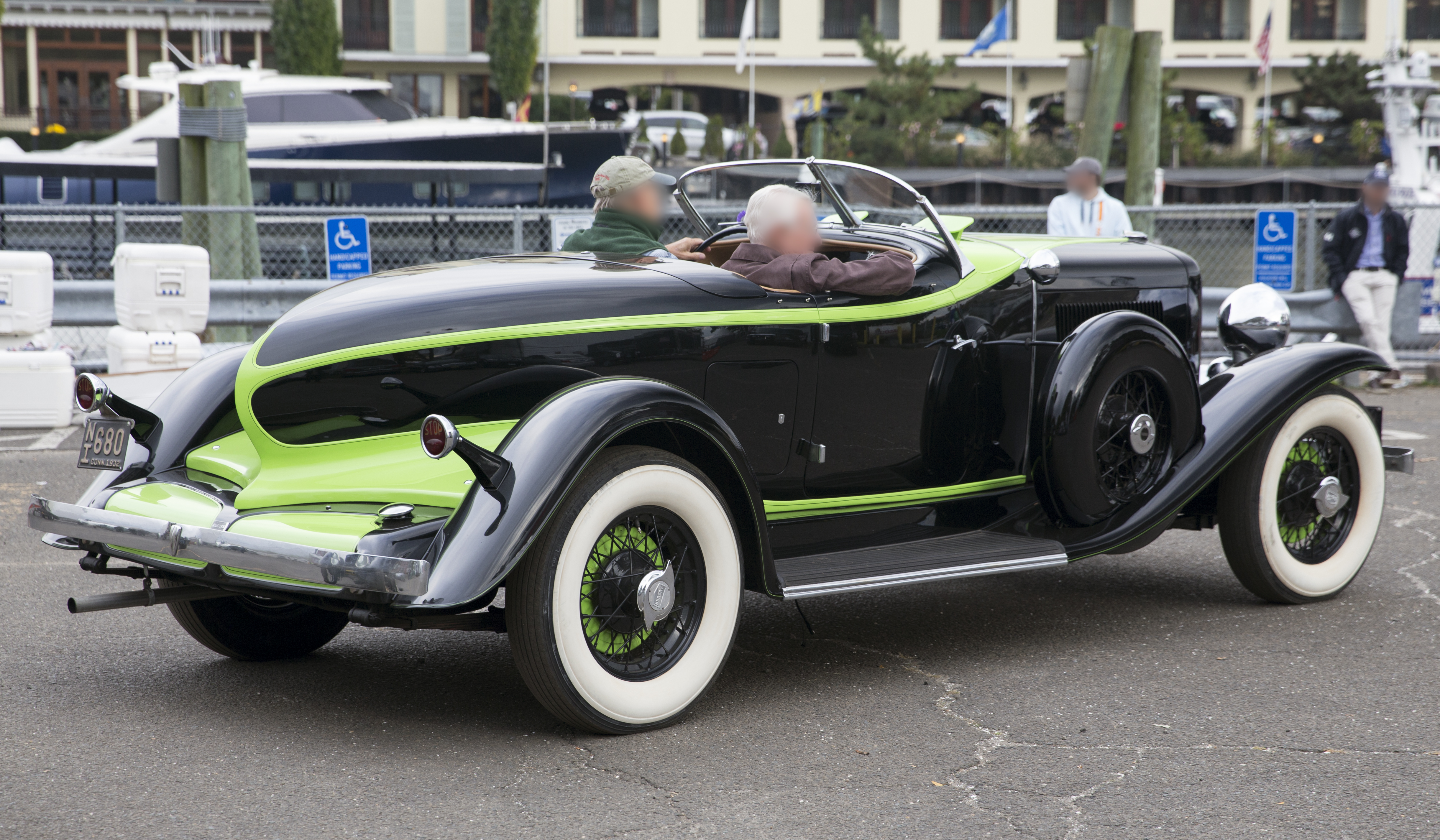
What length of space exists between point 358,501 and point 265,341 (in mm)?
530

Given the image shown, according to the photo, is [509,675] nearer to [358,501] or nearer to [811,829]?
[358,501]

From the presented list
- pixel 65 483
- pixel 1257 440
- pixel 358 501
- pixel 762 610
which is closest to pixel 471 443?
pixel 358 501

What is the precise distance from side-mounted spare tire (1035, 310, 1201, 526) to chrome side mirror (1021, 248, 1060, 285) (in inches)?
7.8

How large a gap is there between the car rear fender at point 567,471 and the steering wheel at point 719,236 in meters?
1.12

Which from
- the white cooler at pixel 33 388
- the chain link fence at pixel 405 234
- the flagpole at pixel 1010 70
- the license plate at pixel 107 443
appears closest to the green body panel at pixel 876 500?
the license plate at pixel 107 443

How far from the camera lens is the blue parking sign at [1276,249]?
10.9 metres

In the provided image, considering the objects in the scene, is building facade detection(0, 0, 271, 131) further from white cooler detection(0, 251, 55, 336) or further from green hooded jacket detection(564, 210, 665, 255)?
green hooded jacket detection(564, 210, 665, 255)

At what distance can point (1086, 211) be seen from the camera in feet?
29.0

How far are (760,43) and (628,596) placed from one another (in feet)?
140

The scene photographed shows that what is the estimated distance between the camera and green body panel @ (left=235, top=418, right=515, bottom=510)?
3391 mm

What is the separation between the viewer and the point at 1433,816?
9.59 feet

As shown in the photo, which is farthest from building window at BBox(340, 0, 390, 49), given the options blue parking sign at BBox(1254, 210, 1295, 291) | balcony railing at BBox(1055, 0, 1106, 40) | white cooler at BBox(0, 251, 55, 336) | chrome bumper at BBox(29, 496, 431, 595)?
chrome bumper at BBox(29, 496, 431, 595)

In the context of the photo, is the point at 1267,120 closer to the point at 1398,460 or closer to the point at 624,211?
the point at 1398,460

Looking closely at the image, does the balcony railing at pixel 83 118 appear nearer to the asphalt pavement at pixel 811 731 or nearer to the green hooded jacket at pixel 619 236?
the asphalt pavement at pixel 811 731
